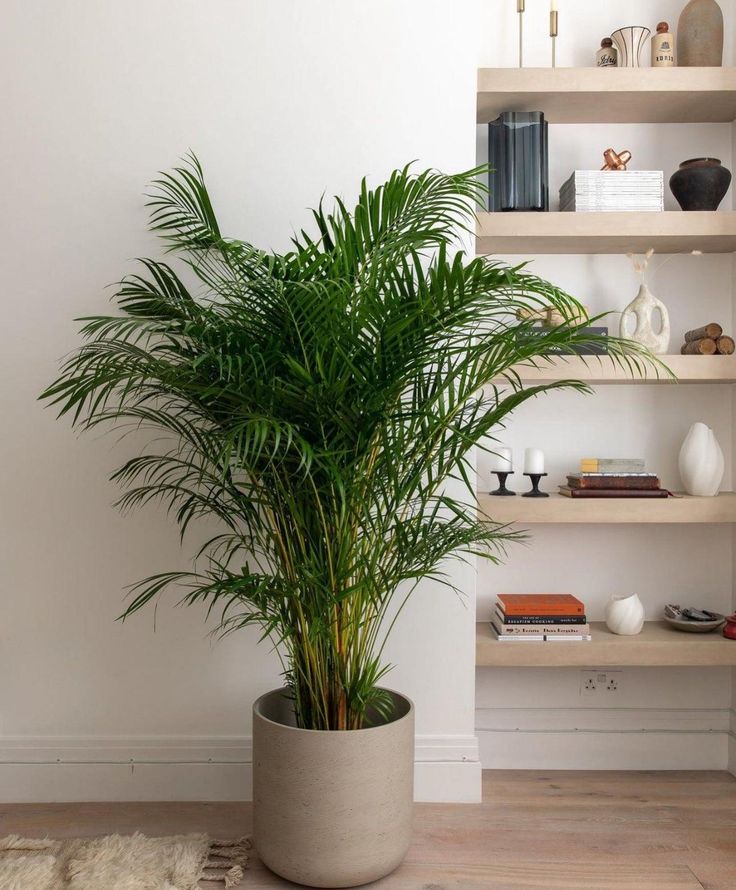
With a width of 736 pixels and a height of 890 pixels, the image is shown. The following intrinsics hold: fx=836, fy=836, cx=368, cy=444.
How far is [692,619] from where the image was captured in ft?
7.97

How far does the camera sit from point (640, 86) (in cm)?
231

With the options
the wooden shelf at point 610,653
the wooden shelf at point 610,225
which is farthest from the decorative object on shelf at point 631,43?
the wooden shelf at point 610,653

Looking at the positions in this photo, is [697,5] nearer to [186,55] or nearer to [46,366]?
[186,55]

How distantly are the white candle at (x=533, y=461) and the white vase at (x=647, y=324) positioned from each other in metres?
0.41

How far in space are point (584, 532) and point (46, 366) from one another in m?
1.64

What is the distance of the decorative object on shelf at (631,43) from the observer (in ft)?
7.80

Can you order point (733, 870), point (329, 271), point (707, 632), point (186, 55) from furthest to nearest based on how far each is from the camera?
1. point (707, 632)
2. point (186, 55)
3. point (733, 870)
4. point (329, 271)

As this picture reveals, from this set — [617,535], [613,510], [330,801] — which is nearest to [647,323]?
[613,510]

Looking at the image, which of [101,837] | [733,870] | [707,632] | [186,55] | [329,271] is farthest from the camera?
[707,632]

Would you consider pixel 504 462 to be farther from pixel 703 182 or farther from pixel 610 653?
pixel 703 182

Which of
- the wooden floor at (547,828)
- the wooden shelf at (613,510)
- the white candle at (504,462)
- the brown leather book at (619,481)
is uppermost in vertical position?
the white candle at (504,462)

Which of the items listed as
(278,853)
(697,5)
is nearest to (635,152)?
(697,5)

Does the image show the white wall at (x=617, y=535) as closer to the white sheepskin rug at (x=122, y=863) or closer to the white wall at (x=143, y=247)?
the white wall at (x=143, y=247)

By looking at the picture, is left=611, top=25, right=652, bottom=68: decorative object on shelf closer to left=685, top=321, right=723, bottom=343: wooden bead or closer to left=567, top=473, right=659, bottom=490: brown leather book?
left=685, top=321, right=723, bottom=343: wooden bead
